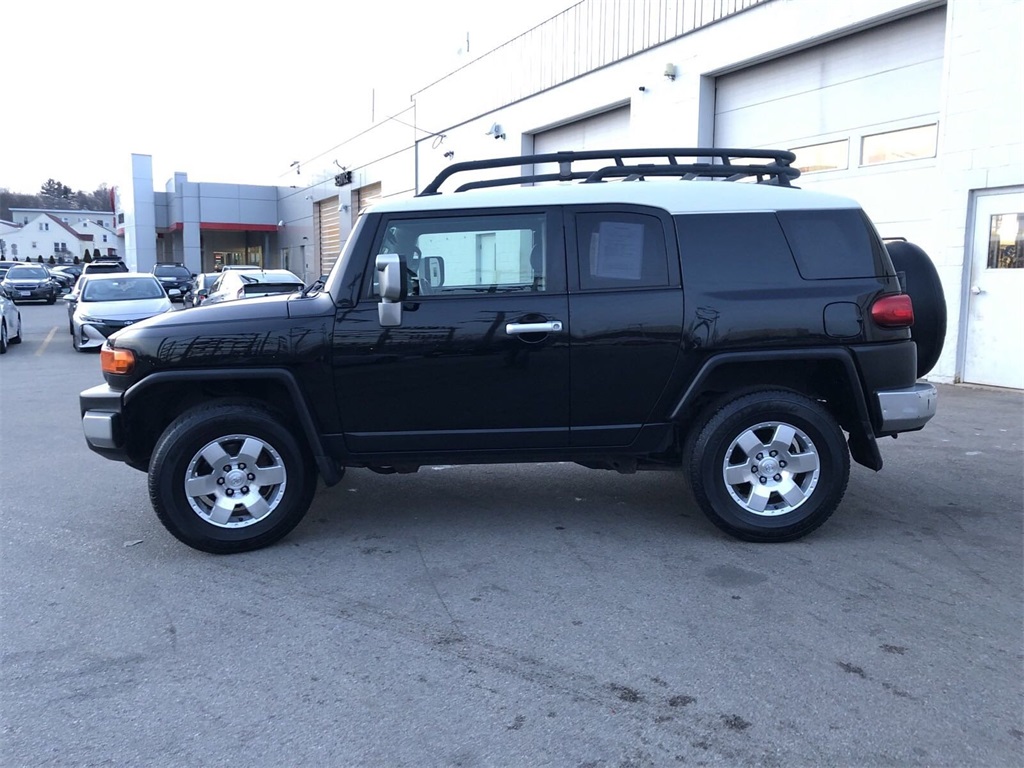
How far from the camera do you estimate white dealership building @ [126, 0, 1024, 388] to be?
32.4 feet

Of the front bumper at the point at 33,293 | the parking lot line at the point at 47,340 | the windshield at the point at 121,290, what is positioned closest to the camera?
the parking lot line at the point at 47,340

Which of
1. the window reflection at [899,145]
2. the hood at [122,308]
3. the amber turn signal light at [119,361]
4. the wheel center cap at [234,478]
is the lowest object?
the wheel center cap at [234,478]

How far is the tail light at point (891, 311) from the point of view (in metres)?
4.71

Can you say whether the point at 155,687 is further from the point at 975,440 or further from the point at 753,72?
the point at 753,72

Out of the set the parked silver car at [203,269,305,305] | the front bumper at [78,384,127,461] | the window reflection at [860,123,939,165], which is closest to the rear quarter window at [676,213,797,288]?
the front bumper at [78,384,127,461]

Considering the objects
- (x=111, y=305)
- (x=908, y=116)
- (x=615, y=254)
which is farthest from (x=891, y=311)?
(x=111, y=305)

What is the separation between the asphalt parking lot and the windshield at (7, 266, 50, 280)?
3284 cm

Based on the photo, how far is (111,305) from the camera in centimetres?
1605

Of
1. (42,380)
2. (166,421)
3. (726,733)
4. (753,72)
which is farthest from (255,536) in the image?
(753,72)

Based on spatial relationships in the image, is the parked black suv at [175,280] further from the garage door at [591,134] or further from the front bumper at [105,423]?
the front bumper at [105,423]

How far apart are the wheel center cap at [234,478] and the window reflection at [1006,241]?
9.15 metres

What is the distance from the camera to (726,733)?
289 cm

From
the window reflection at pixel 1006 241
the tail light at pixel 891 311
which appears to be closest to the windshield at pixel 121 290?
the window reflection at pixel 1006 241

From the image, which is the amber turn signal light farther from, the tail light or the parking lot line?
the parking lot line
